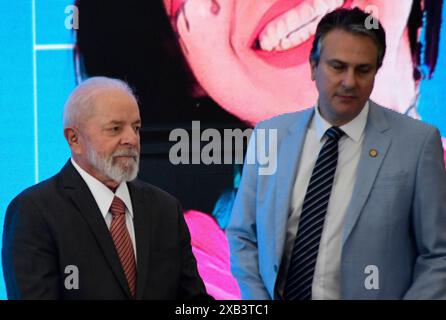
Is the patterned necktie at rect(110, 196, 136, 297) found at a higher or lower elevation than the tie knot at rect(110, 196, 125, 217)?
lower

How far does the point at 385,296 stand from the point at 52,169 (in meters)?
1.78

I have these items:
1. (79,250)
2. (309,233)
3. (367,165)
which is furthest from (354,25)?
(79,250)

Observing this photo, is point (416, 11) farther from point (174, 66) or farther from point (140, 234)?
point (140, 234)

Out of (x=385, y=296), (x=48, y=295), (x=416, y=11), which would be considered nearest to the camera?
(x=48, y=295)

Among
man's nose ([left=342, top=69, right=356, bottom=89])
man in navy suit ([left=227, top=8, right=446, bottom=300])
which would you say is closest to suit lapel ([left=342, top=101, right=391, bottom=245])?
man in navy suit ([left=227, top=8, right=446, bottom=300])

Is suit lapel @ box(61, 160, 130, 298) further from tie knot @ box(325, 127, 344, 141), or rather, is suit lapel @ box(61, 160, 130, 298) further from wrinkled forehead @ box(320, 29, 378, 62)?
→ wrinkled forehead @ box(320, 29, 378, 62)

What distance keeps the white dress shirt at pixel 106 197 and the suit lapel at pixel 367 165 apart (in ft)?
2.17

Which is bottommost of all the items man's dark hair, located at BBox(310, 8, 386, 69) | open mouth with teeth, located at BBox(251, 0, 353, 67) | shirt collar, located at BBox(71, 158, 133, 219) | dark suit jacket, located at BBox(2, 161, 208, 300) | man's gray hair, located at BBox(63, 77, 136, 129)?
dark suit jacket, located at BBox(2, 161, 208, 300)

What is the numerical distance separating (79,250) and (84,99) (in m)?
0.47

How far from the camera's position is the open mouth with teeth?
354 centimetres

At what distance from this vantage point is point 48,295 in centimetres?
218

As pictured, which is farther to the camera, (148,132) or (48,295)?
(148,132)

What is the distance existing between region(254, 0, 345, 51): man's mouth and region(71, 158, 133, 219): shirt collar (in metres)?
1.40

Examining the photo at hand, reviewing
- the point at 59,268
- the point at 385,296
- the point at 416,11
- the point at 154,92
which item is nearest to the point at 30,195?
the point at 59,268
